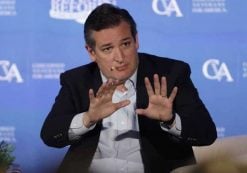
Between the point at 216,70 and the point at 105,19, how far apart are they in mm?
799

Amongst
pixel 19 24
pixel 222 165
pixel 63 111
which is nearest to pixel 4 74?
pixel 19 24

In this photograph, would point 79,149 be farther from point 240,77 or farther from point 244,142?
point 240,77

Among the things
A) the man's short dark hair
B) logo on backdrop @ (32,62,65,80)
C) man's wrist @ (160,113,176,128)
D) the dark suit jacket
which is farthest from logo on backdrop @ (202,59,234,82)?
man's wrist @ (160,113,176,128)

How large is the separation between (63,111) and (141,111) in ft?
1.28

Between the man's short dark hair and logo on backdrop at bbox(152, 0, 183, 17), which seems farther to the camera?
logo on backdrop at bbox(152, 0, 183, 17)

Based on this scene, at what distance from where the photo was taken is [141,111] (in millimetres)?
1476

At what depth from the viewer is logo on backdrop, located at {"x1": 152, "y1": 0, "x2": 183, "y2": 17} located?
2311 mm

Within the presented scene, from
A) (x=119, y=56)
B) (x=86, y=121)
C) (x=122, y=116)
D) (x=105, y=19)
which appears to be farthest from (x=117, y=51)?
(x=86, y=121)

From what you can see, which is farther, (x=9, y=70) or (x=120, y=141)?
(x=9, y=70)

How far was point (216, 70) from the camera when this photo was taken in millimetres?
2326

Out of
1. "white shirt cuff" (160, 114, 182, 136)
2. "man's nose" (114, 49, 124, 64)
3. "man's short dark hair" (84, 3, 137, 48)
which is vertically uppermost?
"man's short dark hair" (84, 3, 137, 48)

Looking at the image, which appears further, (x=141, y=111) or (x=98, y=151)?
(x=98, y=151)

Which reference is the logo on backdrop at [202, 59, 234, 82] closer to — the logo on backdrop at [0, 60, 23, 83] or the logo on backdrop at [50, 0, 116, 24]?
the logo on backdrop at [50, 0, 116, 24]

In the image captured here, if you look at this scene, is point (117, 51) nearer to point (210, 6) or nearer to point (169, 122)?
point (169, 122)
